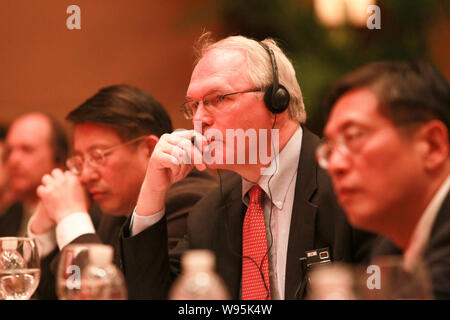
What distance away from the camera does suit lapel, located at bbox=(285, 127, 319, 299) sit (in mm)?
1599

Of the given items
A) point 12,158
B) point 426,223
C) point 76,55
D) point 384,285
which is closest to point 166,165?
point 426,223

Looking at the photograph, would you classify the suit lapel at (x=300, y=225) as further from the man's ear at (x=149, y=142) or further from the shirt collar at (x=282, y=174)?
the man's ear at (x=149, y=142)

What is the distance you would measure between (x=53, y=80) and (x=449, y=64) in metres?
2.28

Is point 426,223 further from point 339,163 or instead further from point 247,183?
point 247,183

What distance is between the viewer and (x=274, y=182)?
1.74 m

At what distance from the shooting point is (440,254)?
101cm

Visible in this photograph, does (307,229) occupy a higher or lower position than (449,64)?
lower

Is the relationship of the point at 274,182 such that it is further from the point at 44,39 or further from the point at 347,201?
the point at 44,39

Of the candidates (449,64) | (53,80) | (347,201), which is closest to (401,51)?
(449,64)

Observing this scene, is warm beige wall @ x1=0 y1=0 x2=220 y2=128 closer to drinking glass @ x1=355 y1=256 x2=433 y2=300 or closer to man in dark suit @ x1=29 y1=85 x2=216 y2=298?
man in dark suit @ x1=29 y1=85 x2=216 y2=298

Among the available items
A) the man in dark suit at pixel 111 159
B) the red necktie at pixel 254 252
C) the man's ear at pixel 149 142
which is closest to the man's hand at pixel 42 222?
the man in dark suit at pixel 111 159

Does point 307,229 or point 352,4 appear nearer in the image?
point 307,229

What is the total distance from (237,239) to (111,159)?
63 centimetres

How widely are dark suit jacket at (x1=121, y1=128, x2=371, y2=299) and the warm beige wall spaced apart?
1.53 m
